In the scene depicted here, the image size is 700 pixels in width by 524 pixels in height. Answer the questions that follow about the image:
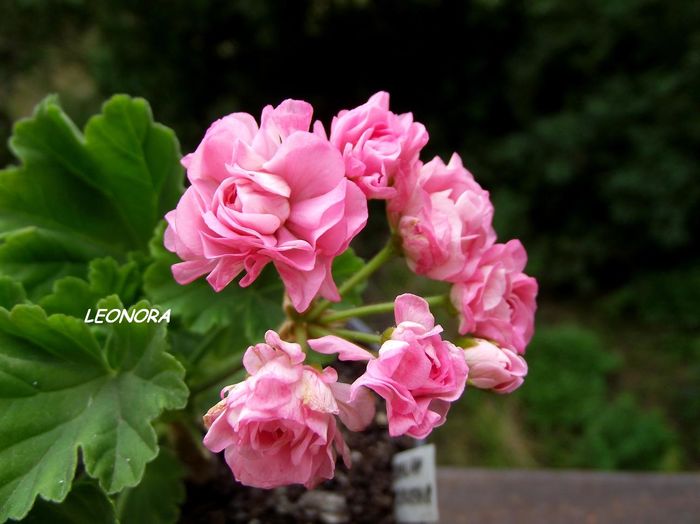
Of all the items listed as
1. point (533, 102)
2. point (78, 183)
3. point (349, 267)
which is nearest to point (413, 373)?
point (349, 267)

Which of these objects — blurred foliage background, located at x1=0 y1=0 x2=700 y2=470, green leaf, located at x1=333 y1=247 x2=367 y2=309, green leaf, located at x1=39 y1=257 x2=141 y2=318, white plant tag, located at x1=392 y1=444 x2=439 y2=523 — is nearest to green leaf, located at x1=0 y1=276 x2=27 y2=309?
green leaf, located at x1=39 y1=257 x2=141 y2=318

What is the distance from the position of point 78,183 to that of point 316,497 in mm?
407

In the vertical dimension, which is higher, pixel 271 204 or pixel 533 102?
pixel 533 102

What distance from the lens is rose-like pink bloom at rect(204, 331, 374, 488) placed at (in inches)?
16.2

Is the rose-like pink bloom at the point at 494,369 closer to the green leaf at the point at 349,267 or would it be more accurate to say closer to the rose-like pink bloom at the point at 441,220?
the rose-like pink bloom at the point at 441,220

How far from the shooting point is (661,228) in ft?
7.50

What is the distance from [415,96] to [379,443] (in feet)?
6.33

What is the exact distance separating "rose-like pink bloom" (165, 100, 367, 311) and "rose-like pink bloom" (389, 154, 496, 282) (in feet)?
0.27

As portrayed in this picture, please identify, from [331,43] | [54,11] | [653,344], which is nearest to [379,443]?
[653,344]

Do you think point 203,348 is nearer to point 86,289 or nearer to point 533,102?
point 86,289

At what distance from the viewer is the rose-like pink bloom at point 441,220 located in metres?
0.51

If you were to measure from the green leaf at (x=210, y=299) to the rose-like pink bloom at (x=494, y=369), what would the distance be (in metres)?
0.22

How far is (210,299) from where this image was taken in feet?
2.13

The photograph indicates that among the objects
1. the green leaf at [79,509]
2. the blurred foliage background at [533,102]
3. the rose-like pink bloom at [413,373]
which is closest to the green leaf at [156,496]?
the green leaf at [79,509]
